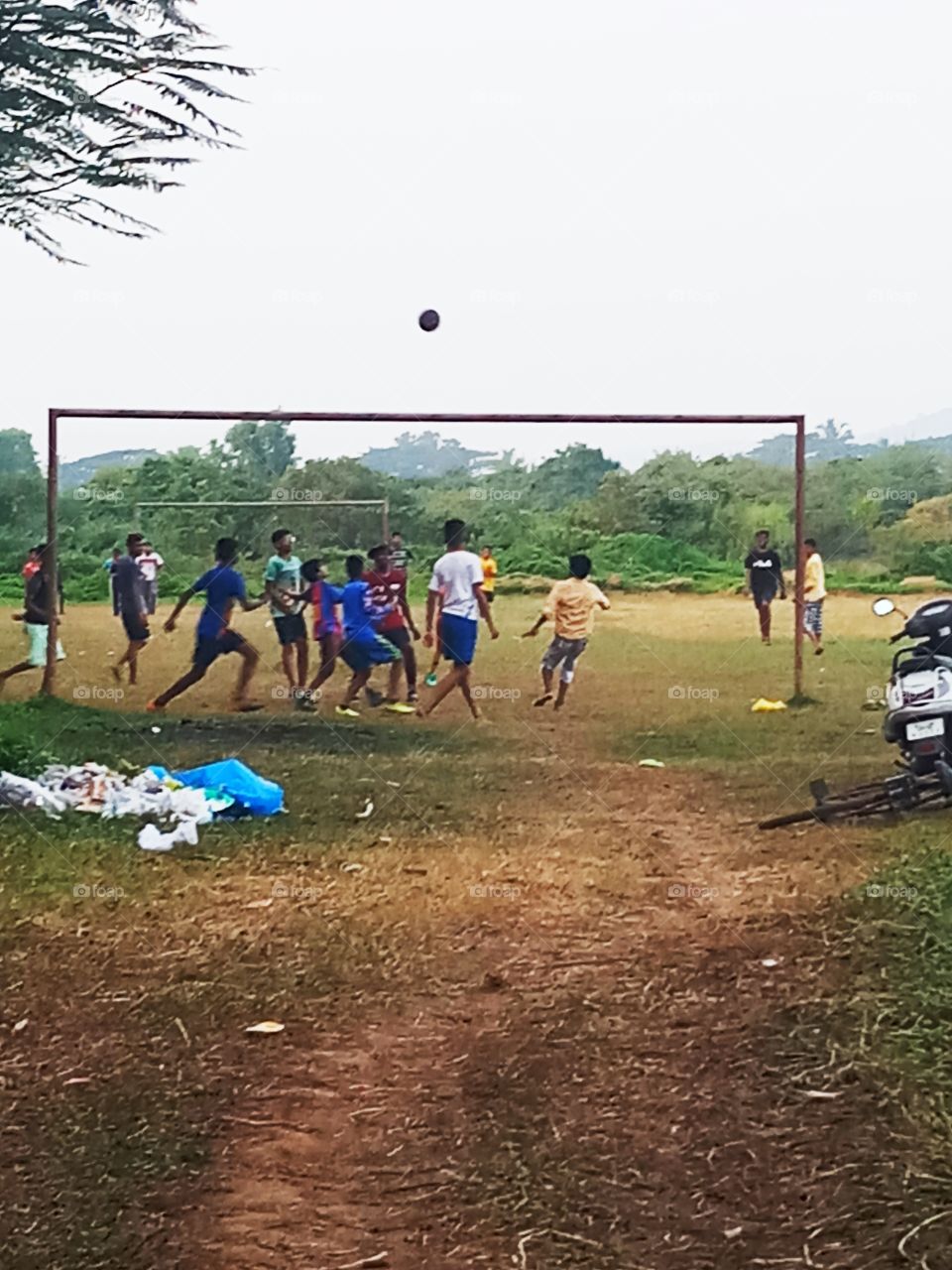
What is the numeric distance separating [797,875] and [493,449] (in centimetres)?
100

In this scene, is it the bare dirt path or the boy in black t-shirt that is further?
the boy in black t-shirt

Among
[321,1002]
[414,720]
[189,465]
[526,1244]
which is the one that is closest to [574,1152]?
[526,1244]

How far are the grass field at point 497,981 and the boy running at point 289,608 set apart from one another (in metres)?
0.03

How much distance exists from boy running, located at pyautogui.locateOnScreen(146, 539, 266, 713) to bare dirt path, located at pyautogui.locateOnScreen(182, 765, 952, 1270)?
2.10ft

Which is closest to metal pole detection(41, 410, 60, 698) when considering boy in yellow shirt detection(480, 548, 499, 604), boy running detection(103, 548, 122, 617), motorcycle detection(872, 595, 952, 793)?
boy running detection(103, 548, 122, 617)

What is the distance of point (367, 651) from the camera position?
2.94 m

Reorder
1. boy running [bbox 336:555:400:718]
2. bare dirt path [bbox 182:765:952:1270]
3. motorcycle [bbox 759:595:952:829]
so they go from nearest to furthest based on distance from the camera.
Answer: bare dirt path [bbox 182:765:952:1270], motorcycle [bbox 759:595:952:829], boy running [bbox 336:555:400:718]

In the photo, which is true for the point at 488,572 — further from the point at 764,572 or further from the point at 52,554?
the point at 52,554

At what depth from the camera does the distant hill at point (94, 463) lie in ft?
9.46

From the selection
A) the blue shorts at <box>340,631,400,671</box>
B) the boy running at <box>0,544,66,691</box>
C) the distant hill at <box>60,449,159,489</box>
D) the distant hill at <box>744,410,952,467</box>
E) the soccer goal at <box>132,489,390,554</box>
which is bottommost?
the blue shorts at <box>340,631,400,671</box>

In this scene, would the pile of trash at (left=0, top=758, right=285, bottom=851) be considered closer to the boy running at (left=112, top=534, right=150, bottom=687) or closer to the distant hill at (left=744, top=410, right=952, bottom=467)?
the boy running at (left=112, top=534, right=150, bottom=687)

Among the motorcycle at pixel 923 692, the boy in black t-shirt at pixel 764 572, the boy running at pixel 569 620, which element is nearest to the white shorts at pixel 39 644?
the boy running at pixel 569 620

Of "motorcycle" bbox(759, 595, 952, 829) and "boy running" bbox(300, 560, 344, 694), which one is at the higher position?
"boy running" bbox(300, 560, 344, 694)

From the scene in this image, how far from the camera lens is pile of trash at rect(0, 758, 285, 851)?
113 inches
